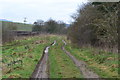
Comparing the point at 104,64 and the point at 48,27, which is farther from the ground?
the point at 48,27

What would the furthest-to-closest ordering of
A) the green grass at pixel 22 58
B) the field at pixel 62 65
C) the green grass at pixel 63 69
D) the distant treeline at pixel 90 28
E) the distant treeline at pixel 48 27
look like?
the distant treeline at pixel 48 27 < the distant treeline at pixel 90 28 < the green grass at pixel 22 58 < the field at pixel 62 65 < the green grass at pixel 63 69

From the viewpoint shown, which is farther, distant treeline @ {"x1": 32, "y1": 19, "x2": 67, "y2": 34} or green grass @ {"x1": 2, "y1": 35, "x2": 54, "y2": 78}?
distant treeline @ {"x1": 32, "y1": 19, "x2": 67, "y2": 34}

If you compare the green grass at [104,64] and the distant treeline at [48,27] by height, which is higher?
the distant treeline at [48,27]

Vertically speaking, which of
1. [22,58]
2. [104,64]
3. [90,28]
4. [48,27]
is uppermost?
[48,27]

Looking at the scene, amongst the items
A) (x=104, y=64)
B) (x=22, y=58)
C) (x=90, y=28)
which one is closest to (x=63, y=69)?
(x=104, y=64)

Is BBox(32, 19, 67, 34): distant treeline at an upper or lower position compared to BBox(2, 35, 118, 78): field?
upper

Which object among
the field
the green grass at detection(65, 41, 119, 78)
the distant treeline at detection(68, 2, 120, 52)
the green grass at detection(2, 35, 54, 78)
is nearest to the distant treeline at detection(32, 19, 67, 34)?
the distant treeline at detection(68, 2, 120, 52)

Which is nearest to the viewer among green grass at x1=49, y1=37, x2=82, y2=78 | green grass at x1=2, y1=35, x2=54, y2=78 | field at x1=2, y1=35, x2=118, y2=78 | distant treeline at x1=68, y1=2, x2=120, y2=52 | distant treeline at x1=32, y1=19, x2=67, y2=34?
green grass at x1=49, y1=37, x2=82, y2=78

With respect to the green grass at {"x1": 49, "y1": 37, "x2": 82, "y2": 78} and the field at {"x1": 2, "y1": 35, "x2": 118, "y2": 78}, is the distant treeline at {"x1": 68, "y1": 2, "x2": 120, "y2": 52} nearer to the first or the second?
the field at {"x1": 2, "y1": 35, "x2": 118, "y2": 78}

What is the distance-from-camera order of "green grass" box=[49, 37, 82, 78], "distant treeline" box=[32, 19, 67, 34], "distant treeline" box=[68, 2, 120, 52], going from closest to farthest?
"green grass" box=[49, 37, 82, 78], "distant treeline" box=[68, 2, 120, 52], "distant treeline" box=[32, 19, 67, 34]

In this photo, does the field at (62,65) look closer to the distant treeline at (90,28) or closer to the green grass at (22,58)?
the green grass at (22,58)

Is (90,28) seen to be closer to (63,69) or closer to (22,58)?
(22,58)

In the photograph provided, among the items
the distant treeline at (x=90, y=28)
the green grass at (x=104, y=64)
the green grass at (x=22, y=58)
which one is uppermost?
the distant treeline at (x=90, y=28)

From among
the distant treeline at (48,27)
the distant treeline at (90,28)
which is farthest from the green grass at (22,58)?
the distant treeline at (48,27)
